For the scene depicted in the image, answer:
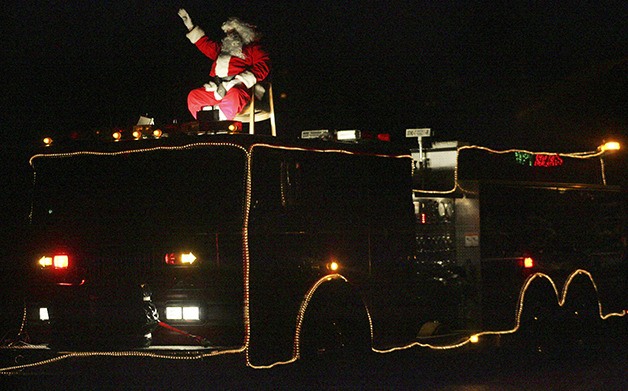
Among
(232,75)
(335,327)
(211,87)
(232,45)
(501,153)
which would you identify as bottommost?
(335,327)

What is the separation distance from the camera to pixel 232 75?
1149cm

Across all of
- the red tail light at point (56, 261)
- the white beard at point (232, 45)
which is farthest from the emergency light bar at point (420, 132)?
the red tail light at point (56, 261)

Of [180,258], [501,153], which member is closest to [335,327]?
[180,258]

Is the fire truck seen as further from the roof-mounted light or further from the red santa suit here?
the red santa suit

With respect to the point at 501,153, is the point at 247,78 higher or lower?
higher

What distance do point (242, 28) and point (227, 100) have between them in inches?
32.6

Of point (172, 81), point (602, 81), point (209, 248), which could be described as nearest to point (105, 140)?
point (209, 248)

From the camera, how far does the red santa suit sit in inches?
451

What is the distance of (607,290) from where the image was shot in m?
14.3

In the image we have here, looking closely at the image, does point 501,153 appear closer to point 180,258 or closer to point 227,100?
point 227,100

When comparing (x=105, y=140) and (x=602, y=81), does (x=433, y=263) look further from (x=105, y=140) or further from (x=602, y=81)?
(x=602, y=81)

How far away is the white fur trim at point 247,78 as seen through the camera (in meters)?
11.5

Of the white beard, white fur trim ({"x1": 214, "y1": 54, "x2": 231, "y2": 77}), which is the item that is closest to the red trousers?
white fur trim ({"x1": 214, "y1": 54, "x2": 231, "y2": 77})

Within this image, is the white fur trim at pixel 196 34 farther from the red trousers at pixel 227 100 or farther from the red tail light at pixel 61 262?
the red tail light at pixel 61 262
